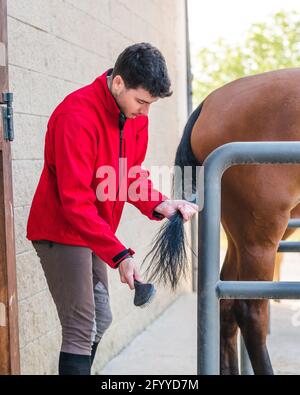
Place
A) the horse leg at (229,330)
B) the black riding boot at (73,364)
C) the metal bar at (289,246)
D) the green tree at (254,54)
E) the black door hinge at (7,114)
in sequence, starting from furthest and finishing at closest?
the green tree at (254,54), the horse leg at (229,330), the metal bar at (289,246), the black door hinge at (7,114), the black riding boot at (73,364)

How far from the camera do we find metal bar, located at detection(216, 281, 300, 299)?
5.18ft

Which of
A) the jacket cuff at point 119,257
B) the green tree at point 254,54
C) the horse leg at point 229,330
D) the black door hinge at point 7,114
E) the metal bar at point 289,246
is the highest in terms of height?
the green tree at point 254,54

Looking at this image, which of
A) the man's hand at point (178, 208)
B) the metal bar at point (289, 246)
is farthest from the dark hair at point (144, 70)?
the metal bar at point (289, 246)

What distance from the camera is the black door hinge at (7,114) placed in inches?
88.7

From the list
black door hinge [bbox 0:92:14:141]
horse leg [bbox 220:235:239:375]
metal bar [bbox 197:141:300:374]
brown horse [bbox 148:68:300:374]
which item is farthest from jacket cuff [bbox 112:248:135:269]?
horse leg [bbox 220:235:239:375]

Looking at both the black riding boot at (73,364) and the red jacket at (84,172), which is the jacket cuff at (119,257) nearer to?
the red jacket at (84,172)

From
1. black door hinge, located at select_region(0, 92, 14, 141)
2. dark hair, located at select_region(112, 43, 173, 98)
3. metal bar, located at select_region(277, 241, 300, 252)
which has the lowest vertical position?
metal bar, located at select_region(277, 241, 300, 252)

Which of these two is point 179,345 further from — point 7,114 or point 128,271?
point 128,271

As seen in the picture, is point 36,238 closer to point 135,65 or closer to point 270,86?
point 135,65

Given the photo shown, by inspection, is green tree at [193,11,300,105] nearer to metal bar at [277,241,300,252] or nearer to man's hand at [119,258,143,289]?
metal bar at [277,241,300,252]

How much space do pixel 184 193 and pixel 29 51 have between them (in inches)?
33.6

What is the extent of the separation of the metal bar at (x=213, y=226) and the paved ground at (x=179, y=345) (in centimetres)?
212
